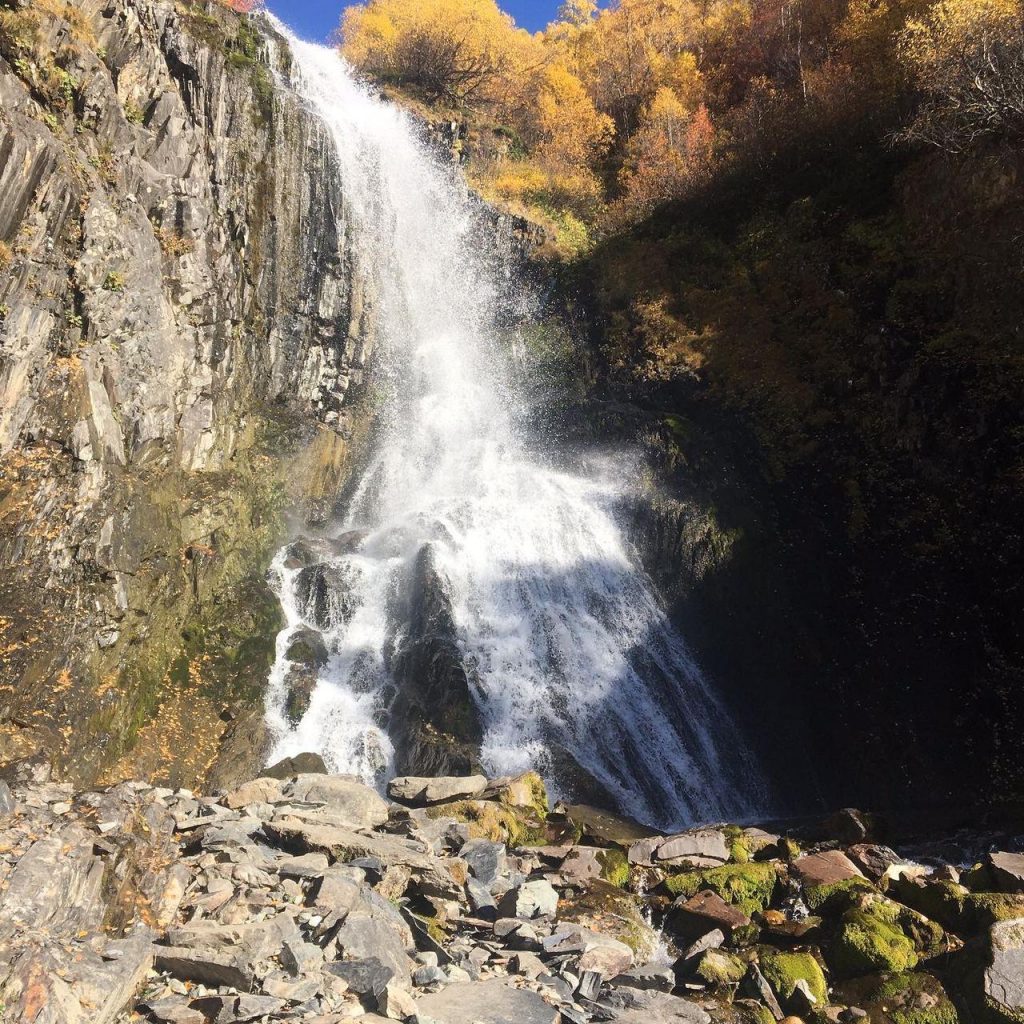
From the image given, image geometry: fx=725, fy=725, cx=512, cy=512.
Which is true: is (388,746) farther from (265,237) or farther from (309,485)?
(265,237)

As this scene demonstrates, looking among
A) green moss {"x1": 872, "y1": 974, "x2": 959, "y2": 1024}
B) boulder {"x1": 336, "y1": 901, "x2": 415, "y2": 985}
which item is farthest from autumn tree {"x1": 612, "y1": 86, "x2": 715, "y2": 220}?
boulder {"x1": 336, "y1": 901, "x2": 415, "y2": 985}

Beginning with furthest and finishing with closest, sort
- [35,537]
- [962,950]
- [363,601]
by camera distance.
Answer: [363,601] < [35,537] < [962,950]

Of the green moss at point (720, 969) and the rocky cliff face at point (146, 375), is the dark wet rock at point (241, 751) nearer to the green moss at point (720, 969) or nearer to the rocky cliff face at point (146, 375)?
the rocky cliff face at point (146, 375)

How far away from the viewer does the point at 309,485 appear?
2070 cm

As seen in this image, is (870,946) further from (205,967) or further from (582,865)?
(205,967)

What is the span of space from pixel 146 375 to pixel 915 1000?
15.9 metres

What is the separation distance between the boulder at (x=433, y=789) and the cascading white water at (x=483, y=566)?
210 cm

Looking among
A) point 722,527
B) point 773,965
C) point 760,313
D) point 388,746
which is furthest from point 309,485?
point 773,965

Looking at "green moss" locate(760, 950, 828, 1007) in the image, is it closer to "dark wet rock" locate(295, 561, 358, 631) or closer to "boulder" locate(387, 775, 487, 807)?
"boulder" locate(387, 775, 487, 807)

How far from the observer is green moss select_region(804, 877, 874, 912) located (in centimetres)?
879

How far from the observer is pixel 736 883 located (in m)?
9.41

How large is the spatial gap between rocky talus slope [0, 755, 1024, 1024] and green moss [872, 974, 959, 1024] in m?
0.02

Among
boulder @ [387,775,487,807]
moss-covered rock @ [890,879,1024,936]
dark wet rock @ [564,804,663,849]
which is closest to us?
moss-covered rock @ [890,879,1024,936]

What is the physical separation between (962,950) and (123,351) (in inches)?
636
